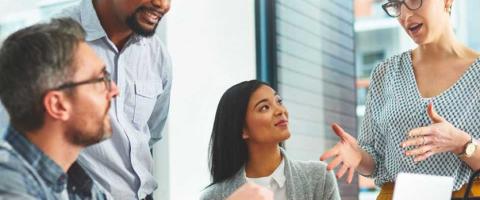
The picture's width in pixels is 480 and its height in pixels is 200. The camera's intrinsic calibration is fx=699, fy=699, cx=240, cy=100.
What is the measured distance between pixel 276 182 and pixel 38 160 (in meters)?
1.07

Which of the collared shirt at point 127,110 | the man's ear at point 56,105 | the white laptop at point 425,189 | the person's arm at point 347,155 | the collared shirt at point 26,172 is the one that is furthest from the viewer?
the collared shirt at point 127,110

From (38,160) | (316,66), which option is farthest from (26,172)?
(316,66)

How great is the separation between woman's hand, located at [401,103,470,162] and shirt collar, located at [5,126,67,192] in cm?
85

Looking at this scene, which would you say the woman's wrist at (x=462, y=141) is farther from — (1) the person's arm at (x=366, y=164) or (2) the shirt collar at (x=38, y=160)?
(2) the shirt collar at (x=38, y=160)

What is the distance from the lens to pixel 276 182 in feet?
7.74

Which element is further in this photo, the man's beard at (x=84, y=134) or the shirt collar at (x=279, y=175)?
the shirt collar at (x=279, y=175)

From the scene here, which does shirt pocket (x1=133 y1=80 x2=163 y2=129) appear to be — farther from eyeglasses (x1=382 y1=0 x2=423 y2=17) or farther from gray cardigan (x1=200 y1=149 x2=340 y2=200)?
eyeglasses (x1=382 y1=0 x2=423 y2=17)

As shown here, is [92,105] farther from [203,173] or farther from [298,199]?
[203,173]

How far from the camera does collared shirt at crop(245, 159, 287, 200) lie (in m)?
2.34

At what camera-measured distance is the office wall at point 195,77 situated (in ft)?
9.20

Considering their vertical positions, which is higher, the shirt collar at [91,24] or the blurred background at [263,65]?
the shirt collar at [91,24]

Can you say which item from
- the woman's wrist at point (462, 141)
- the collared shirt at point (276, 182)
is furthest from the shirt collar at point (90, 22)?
the woman's wrist at point (462, 141)

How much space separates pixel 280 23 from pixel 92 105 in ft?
6.80

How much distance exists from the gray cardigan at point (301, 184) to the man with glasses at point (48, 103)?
0.92 metres
